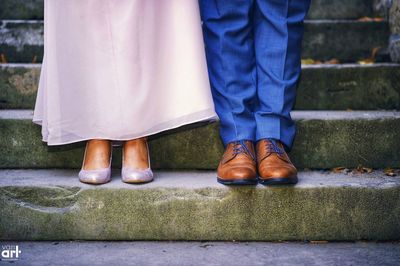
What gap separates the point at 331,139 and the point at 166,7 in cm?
86

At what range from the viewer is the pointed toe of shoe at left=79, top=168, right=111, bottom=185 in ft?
6.13

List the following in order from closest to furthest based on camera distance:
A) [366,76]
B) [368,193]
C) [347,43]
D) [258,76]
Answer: [368,193] < [258,76] < [366,76] < [347,43]

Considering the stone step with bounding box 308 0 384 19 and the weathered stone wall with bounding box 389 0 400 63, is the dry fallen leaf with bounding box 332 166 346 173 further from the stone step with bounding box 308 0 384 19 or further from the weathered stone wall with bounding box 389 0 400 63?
the stone step with bounding box 308 0 384 19

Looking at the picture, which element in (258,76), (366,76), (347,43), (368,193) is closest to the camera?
(368,193)

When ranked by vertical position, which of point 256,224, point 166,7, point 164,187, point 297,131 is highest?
point 166,7

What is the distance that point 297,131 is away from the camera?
6.93 feet

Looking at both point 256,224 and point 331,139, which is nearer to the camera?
point 256,224

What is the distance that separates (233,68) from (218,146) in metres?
0.34

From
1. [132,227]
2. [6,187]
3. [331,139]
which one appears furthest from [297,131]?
[6,187]

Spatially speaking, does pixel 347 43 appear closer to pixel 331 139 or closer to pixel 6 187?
pixel 331 139

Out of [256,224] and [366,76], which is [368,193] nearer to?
[256,224]

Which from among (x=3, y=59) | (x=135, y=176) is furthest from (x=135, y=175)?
(x=3, y=59)

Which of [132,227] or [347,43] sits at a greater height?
[347,43]

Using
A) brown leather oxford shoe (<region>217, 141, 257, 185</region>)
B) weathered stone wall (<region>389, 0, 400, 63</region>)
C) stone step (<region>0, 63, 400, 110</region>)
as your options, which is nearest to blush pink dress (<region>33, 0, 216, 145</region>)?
brown leather oxford shoe (<region>217, 141, 257, 185</region>)
